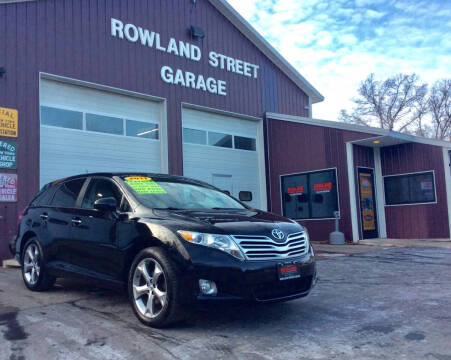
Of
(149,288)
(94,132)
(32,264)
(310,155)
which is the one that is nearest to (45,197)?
(32,264)

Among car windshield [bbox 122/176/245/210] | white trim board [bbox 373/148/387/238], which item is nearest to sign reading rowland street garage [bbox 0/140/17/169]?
car windshield [bbox 122/176/245/210]

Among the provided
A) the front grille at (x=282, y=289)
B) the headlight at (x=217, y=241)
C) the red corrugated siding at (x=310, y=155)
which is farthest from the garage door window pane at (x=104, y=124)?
the front grille at (x=282, y=289)

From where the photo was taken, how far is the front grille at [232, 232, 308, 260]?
13.4ft

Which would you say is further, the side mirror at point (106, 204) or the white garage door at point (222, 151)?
the white garage door at point (222, 151)

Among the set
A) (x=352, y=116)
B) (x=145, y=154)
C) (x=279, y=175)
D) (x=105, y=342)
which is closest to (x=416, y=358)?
(x=105, y=342)

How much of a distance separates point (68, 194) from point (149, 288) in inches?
89.5

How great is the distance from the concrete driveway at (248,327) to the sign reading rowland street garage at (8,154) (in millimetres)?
4901

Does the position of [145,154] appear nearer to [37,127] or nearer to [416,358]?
[37,127]

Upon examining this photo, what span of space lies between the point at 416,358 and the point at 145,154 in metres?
11.4

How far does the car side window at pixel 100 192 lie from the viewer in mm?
5046

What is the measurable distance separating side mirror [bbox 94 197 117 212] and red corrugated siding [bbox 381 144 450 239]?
11.7m

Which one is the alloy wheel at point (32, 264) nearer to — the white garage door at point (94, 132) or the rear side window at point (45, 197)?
the rear side window at point (45, 197)

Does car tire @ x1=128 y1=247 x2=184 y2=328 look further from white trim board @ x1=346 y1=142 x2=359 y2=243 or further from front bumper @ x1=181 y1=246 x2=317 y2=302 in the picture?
white trim board @ x1=346 y1=142 x2=359 y2=243

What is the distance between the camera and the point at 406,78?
4119 centimetres
